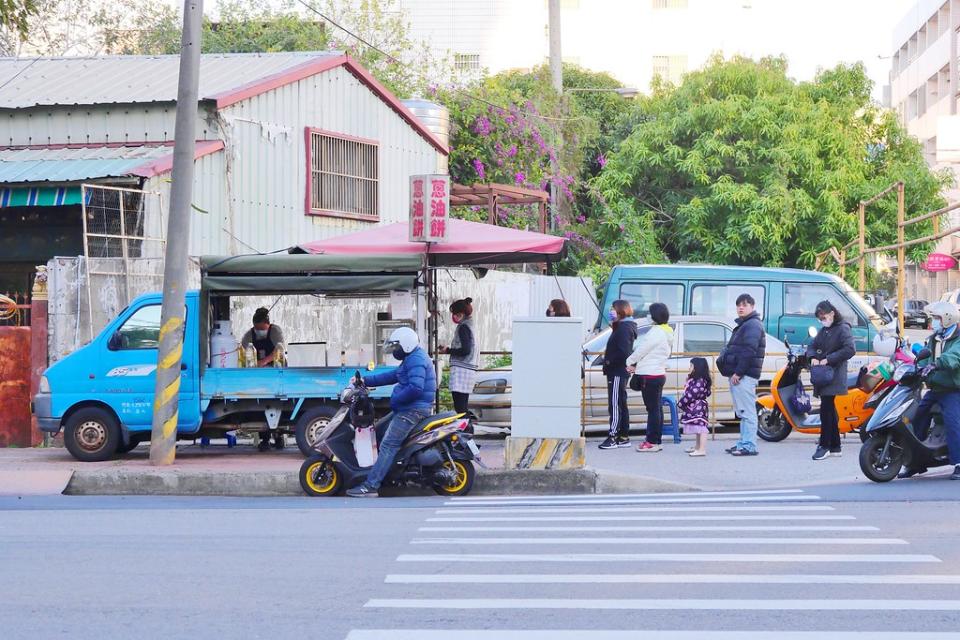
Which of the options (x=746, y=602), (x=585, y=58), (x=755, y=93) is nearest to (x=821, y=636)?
(x=746, y=602)

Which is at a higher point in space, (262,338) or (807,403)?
(262,338)

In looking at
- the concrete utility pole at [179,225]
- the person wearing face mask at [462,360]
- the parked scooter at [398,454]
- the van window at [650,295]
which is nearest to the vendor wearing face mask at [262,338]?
the concrete utility pole at [179,225]

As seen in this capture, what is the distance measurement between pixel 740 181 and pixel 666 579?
102ft

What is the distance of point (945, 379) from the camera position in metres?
12.7

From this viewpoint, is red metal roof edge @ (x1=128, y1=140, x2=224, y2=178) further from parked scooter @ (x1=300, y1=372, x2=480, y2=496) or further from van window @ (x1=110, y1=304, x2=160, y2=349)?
parked scooter @ (x1=300, y1=372, x2=480, y2=496)

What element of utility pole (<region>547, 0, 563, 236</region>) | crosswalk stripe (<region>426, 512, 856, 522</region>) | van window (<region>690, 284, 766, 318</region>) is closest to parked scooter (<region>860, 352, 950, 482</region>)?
crosswalk stripe (<region>426, 512, 856, 522</region>)

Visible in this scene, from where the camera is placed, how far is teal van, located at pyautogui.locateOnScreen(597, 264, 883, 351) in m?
20.6

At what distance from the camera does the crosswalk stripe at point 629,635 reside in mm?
6562

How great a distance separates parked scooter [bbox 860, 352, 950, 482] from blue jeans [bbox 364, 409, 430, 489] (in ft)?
14.5

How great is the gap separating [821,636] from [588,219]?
34.8m

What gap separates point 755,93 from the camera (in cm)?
3931

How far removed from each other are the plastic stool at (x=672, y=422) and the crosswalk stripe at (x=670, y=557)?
26.0 ft

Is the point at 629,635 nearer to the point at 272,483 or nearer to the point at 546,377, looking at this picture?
the point at 546,377

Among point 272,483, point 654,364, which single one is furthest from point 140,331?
point 654,364
